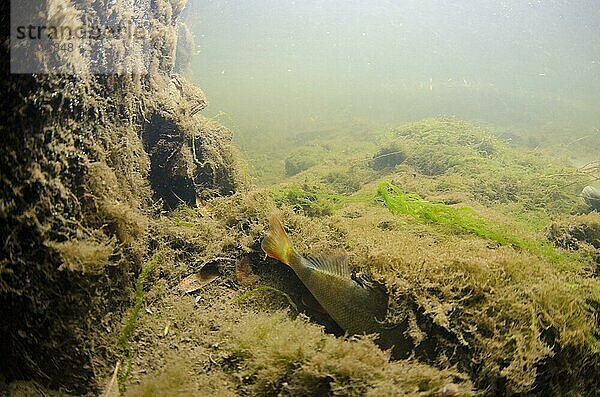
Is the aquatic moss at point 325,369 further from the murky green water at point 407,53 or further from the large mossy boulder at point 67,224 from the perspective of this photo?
the murky green water at point 407,53

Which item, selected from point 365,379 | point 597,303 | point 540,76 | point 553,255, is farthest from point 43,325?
point 540,76

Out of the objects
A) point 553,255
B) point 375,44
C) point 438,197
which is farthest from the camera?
point 375,44

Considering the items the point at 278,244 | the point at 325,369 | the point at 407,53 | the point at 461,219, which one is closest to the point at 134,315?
the point at 278,244

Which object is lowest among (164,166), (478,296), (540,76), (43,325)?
(43,325)

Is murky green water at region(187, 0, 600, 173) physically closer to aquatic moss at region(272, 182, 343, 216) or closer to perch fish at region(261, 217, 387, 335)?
aquatic moss at region(272, 182, 343, 216)

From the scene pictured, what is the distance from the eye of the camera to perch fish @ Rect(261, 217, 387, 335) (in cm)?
251

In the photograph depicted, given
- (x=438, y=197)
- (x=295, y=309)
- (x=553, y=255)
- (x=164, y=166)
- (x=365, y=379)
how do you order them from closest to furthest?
(x=365, y=379), (x=295, y=309), (x=553, y=255), (x=164, y=166), (x=438, y=197)

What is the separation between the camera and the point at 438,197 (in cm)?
593

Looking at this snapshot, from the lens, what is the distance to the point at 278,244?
Answer: 2902 millimetres

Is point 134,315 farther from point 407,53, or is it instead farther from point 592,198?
point 407,53

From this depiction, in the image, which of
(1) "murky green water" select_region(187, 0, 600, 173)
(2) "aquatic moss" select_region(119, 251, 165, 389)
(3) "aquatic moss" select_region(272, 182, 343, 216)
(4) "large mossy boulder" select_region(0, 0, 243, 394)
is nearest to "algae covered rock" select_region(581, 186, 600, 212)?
(3) "aquatic moss" select_region(272, 182, 343, 216)

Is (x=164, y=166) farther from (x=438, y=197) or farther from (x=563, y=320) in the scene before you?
(x=438, y=197)

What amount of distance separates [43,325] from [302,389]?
162cm

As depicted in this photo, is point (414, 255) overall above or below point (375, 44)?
below
